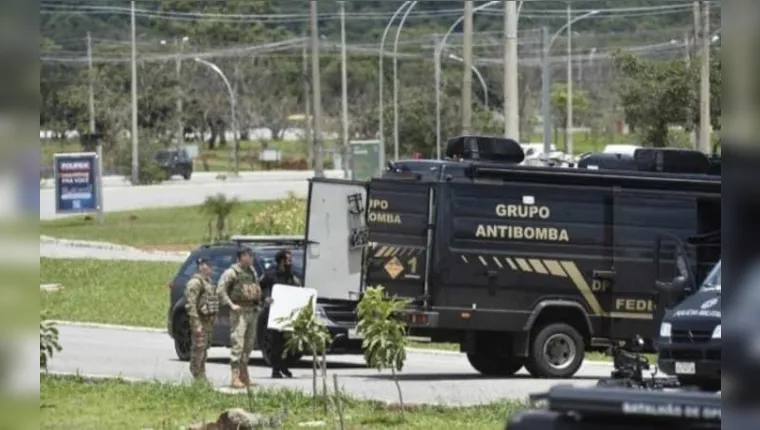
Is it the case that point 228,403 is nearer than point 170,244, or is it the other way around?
point 228,403

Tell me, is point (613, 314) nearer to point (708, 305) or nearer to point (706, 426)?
point (708, 305)

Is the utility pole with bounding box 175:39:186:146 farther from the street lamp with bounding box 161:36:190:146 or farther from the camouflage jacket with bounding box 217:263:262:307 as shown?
the camouflage jacket with bounding box 217:263:262:307

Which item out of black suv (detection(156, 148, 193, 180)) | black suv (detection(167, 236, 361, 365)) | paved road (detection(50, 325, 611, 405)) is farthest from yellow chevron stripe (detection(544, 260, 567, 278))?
black suv (detection(156, 148, 193, 180))

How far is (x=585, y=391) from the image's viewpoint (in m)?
5.61

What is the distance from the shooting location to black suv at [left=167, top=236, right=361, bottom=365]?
2238cm

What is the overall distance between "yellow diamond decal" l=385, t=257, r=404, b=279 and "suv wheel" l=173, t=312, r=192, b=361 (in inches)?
146

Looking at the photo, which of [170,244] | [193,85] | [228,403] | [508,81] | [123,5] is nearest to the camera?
[228,403]

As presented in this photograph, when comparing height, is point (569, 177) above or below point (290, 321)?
above

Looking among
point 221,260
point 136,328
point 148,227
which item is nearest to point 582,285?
point 221,260

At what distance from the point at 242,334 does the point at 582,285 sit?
15.7 feet

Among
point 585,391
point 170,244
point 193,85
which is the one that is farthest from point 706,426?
point 193,85

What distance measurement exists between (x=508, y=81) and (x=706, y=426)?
2391cm

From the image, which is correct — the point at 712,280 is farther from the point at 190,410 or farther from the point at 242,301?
the point at 190,410

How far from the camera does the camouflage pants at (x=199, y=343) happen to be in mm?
19672
